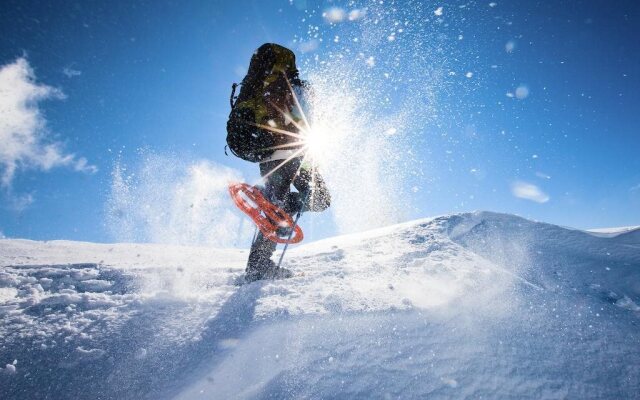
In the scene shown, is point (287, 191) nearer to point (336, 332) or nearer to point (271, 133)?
point (271, 133)

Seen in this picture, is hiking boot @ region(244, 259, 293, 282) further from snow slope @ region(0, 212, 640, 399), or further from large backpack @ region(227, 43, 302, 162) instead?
large backpack @ region(227, 43, 302, 162)

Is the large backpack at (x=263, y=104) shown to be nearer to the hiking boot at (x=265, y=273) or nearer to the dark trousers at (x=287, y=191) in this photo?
the dark trousers at (x=287, y=191)

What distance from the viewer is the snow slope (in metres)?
2.23

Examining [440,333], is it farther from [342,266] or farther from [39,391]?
[39,391]

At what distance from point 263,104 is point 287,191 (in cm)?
142

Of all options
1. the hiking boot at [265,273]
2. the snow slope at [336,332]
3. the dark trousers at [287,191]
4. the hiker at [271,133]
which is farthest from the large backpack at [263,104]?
the snow slope at [336,332]

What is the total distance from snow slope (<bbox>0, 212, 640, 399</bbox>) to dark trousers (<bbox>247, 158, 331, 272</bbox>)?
65 cm

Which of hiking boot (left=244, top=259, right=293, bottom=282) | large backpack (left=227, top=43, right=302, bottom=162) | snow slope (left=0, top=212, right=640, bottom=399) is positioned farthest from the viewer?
hiking boot (left=244, top=259, right=293, bottom=282)

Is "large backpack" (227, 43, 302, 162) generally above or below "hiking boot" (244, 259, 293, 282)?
above

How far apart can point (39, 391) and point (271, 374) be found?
1.55 metres

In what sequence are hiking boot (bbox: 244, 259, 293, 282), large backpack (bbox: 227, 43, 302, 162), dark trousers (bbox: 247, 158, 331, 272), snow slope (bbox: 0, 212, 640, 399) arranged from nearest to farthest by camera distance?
1. snow slope (bbox: 0, 212, 640, 399)
2. large backpack (bbox: 227, 43, 302, 162)
3. hiking boot (bbox: 244, 259, 293, 282)
4. dark trousers (bbox: 247, 158, 331, 272)

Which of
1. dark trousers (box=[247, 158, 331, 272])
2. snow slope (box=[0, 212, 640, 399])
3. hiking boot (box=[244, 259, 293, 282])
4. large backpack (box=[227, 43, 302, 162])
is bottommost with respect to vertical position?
snow slope (box=[0, 212, 640, 399])

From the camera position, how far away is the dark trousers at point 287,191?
4.65 meters

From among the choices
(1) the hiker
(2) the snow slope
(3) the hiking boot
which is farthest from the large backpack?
(2) the snow slope
